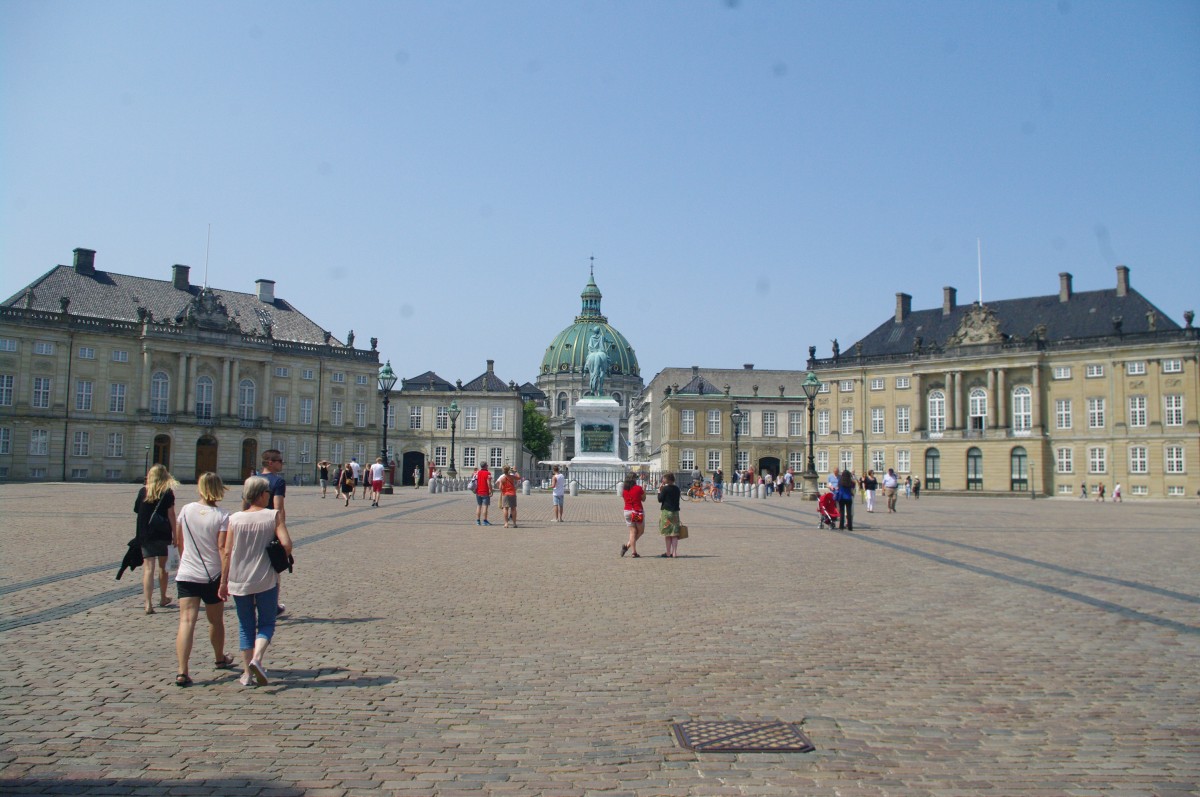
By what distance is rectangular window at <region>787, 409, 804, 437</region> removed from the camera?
9588 centimetres

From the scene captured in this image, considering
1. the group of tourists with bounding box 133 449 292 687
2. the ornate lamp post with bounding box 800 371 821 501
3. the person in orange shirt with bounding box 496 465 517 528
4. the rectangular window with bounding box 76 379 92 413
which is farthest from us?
the rectangular window with bounding box 76 379 92 413

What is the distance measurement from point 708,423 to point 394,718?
8844 centimetres

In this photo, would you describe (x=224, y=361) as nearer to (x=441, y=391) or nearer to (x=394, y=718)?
(x=441, y=391)

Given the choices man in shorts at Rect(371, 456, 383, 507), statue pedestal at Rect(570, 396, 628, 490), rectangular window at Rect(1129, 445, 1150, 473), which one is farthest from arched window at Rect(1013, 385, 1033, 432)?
man in shorts at Rect(371, 456, 383, 507)

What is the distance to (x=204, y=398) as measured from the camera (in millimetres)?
71938

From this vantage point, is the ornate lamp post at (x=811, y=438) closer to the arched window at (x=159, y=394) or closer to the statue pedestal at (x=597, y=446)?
the statue pedestal at (x=597, y=446)

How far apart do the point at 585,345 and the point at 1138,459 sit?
128 m

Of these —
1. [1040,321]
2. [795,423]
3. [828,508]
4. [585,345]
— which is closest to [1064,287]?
[1040,321]

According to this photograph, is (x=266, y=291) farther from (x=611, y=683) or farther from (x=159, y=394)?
(x=611, y=683)

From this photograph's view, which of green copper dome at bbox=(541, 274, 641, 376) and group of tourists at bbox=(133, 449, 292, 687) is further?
green copper dome at bbox=(541, 274, 641, 376)

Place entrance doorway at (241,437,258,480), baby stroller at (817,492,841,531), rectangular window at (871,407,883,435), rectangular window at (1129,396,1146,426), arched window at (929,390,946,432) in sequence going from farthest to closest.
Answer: rectangular window at (871,407,883,435)
arched window at (929,390,946,432)
entrance doorway at (241,437,258,480)
rectangular window at (1129,396,1146,426)
baby stroller at (817,492,841,531)

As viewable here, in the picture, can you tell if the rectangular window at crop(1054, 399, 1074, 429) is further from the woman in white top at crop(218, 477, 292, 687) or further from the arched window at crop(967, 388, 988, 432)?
the woman in white top at crop(218, 477, 292, 687)

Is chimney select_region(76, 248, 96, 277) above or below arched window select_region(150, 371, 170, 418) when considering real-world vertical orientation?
above

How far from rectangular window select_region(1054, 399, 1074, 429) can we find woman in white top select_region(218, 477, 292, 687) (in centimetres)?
7028
